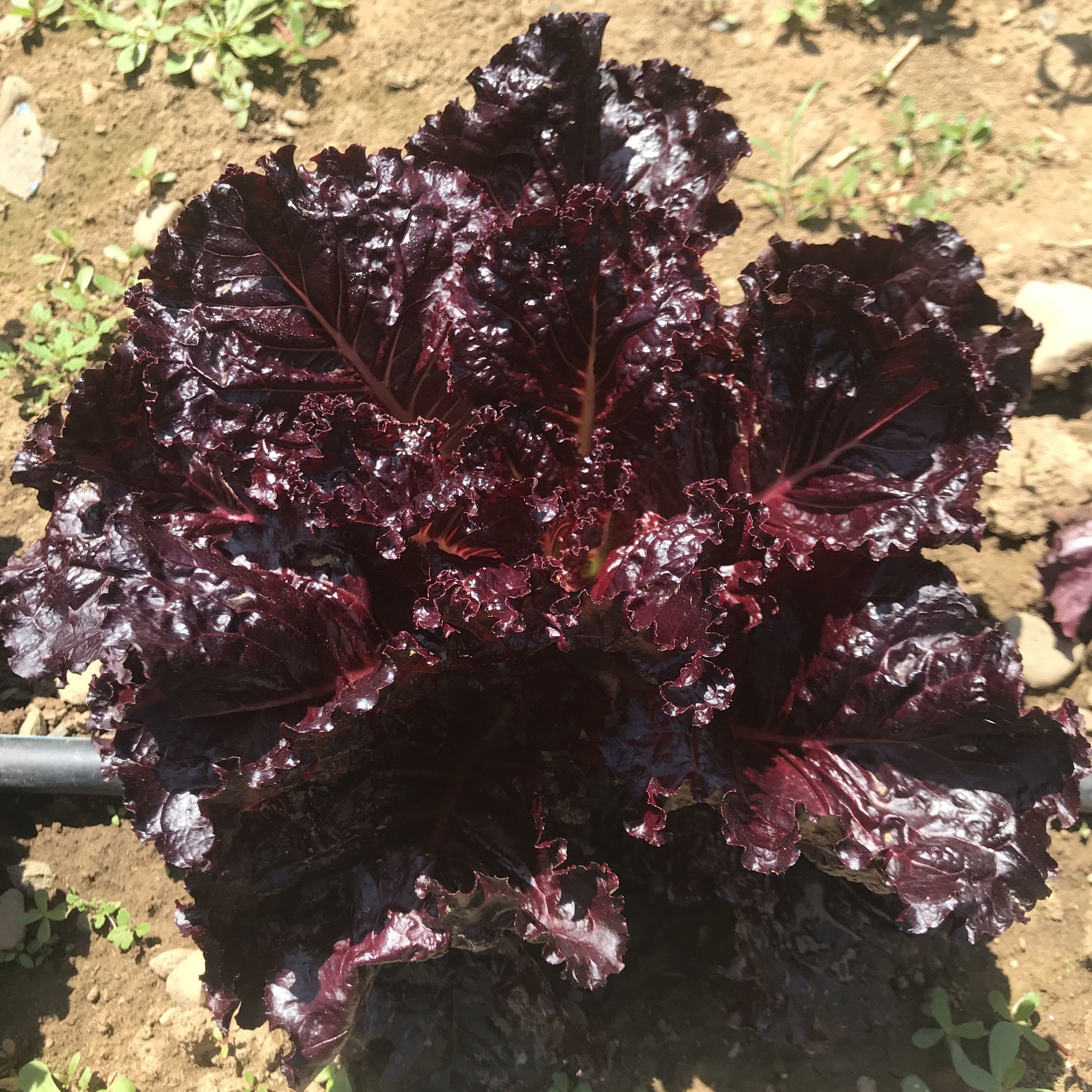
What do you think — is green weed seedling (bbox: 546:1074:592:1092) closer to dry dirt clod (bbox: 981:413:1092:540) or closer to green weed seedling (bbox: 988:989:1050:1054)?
green weed seedling (bbox: 988:989:1050:1054)

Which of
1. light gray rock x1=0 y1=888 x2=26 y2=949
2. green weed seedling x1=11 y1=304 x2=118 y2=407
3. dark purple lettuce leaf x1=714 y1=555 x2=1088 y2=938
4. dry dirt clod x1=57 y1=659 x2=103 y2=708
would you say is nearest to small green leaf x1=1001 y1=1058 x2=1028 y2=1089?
dark purple lettuce leaf x1=714 y1=555 x2=1088 y2=938

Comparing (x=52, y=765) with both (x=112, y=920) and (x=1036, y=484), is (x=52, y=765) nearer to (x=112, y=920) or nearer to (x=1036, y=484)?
(x=112, y=920)

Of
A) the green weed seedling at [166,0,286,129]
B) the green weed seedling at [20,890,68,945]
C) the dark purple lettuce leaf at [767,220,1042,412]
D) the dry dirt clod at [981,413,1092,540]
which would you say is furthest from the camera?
the green weed seedling at [166,0,286,129]

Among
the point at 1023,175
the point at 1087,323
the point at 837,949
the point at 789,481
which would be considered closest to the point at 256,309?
the point at 789,481

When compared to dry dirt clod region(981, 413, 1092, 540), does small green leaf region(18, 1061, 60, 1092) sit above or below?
below

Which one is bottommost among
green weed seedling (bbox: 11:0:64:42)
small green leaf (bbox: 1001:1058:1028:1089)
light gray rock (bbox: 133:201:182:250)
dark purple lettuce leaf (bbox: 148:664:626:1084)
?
small green leaf (bbox: 1001:1058:1028:1089)

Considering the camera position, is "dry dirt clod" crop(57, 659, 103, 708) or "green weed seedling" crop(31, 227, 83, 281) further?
"green weed seedling" crop(31, 227, 83, 281)

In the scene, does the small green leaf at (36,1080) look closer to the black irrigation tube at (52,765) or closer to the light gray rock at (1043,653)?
the black irrigation tube at (52,765)
